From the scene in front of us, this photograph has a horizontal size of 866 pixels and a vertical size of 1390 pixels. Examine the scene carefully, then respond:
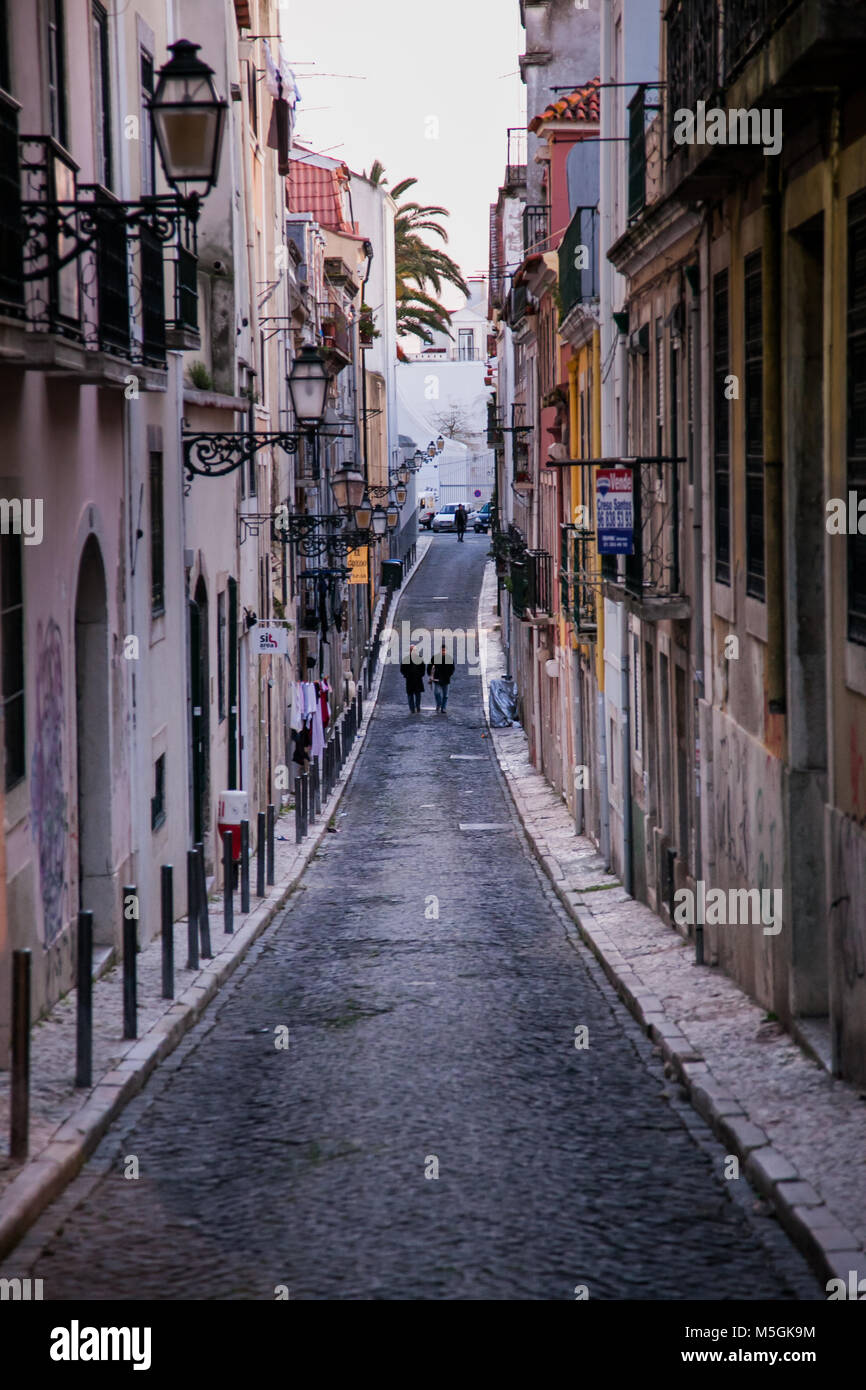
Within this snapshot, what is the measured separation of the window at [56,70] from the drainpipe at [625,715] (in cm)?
824

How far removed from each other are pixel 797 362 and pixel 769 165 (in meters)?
1.21

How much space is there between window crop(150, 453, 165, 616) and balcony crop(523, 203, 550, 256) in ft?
61.1

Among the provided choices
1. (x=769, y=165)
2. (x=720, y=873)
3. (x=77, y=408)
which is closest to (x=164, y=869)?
(x=77, y=408)

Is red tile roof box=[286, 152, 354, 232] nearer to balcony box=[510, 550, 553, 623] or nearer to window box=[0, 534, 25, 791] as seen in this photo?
balcony box=[510, 550, 553, 623]

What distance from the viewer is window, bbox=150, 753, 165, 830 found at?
16.1m

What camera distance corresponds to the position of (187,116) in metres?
10.6

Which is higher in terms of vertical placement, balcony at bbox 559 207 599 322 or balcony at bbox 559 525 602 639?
balcony at bbox 559 207 599 322

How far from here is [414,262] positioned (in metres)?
68.0

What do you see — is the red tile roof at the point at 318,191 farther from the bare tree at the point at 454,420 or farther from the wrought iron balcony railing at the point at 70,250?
the bare tree at the point at 454,420

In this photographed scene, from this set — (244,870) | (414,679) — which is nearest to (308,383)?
(244,870)

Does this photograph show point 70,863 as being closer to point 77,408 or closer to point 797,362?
point 77,408

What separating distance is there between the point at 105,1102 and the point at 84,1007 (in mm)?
510

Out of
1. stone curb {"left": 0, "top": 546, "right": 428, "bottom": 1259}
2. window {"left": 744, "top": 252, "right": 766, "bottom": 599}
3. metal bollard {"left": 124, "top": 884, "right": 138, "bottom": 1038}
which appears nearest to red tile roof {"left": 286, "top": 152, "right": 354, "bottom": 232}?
stone curb {"left": 0, "top": 546, "right": 428, "bottom": 1259}

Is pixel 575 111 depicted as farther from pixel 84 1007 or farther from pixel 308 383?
pixel 84 1007
